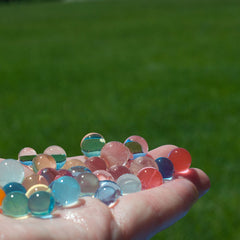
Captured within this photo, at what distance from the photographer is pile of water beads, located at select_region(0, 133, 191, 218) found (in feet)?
4.36

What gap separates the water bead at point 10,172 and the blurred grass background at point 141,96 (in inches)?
55.3

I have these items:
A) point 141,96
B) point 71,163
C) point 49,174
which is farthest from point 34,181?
point 141,96

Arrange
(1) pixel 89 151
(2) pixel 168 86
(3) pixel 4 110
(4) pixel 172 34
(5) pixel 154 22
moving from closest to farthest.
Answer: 1. (1) pixel 89 151
2. (3) pixel 4 110
3. (2) pixel 168 86
4. (4) pixel 172 34
5. (5) pixel 154 22

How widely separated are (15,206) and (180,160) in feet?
2.47

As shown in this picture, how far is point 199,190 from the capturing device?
166 cm

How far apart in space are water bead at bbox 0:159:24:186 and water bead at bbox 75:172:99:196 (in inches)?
11.2

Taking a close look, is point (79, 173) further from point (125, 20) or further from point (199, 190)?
point (125, 20)

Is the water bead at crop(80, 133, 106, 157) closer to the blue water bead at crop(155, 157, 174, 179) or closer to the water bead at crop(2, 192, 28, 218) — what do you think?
the blue water bead at crop(155, 157, 174, 179)

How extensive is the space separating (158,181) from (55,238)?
0.56 m

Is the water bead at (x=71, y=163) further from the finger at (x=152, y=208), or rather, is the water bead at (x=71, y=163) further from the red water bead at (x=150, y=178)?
the finger at (x=152, y=208)

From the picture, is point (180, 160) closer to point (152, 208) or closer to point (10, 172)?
point (152, 208)

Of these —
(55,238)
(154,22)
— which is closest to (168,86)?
(55,238)

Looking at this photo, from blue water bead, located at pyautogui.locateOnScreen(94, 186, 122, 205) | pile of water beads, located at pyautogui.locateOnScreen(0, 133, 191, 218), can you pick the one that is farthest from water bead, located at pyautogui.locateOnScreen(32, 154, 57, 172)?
blue water bead, located at pyautogui.locateOnScreen(94, 186, 122, 205)

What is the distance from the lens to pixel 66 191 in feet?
4.59
